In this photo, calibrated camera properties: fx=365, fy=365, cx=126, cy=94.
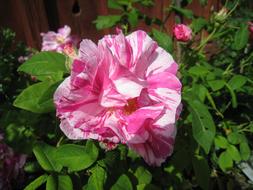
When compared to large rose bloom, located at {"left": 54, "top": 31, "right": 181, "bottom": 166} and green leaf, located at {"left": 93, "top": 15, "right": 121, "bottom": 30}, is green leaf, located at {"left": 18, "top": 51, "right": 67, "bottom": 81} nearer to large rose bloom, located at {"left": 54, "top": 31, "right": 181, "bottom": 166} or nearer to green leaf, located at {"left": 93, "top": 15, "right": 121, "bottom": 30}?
large rose bloom, located at {"left": 54, "top": 31, "right": 181, "bottom": 166}

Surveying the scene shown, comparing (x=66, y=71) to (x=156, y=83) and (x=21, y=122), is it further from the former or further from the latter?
(x=21, y=122)

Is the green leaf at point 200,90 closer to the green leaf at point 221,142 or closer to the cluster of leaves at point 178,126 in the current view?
the cluster of leaves at point 178,126

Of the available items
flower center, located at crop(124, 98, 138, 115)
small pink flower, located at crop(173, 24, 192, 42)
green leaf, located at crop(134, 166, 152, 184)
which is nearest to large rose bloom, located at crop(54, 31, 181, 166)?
flower center, located at crop(124, 98, 138, 115)

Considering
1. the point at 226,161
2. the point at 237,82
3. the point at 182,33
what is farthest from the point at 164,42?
the point at 226,161

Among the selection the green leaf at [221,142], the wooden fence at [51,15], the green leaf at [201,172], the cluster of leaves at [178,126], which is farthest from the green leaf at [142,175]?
the wooden fence at [51,15]

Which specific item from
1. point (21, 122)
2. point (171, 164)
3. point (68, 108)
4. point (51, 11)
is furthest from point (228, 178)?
point (51, 11)

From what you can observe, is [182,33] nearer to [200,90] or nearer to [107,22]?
[200,90]
